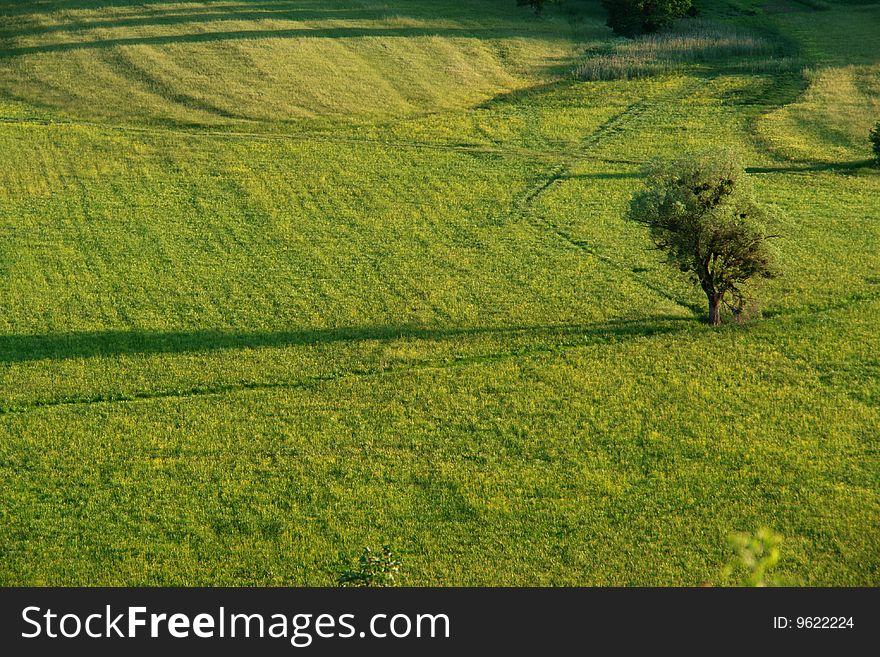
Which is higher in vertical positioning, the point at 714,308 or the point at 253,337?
the point at 714,308

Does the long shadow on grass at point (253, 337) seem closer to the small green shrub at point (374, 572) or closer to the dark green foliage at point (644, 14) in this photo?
the small green shrub at point (374, 572)

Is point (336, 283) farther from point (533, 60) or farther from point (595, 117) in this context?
point (533, 60)

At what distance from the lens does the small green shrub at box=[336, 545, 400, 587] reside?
1078 inches

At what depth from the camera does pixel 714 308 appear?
46531 millimetres

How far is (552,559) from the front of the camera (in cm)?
3056

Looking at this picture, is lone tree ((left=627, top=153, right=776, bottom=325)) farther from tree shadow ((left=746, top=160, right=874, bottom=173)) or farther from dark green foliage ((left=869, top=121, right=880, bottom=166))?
dark green foliage ((left=869, top=121, right=880, bottom=166))

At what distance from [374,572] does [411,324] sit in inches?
815

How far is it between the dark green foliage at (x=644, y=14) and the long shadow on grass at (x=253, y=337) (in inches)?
2318

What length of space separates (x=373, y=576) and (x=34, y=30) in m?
80.2

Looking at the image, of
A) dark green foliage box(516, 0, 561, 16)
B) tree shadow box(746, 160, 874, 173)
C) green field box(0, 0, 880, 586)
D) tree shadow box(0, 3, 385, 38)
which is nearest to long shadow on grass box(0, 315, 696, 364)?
green field box(0, 0, 880, 586)

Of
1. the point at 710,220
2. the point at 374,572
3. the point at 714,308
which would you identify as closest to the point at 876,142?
the point at 714,308

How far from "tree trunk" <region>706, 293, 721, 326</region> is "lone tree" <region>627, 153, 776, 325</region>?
0.05 meters

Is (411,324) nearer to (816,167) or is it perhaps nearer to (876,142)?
(816,167)

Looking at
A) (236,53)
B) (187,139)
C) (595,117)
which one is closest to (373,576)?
(187,139)
